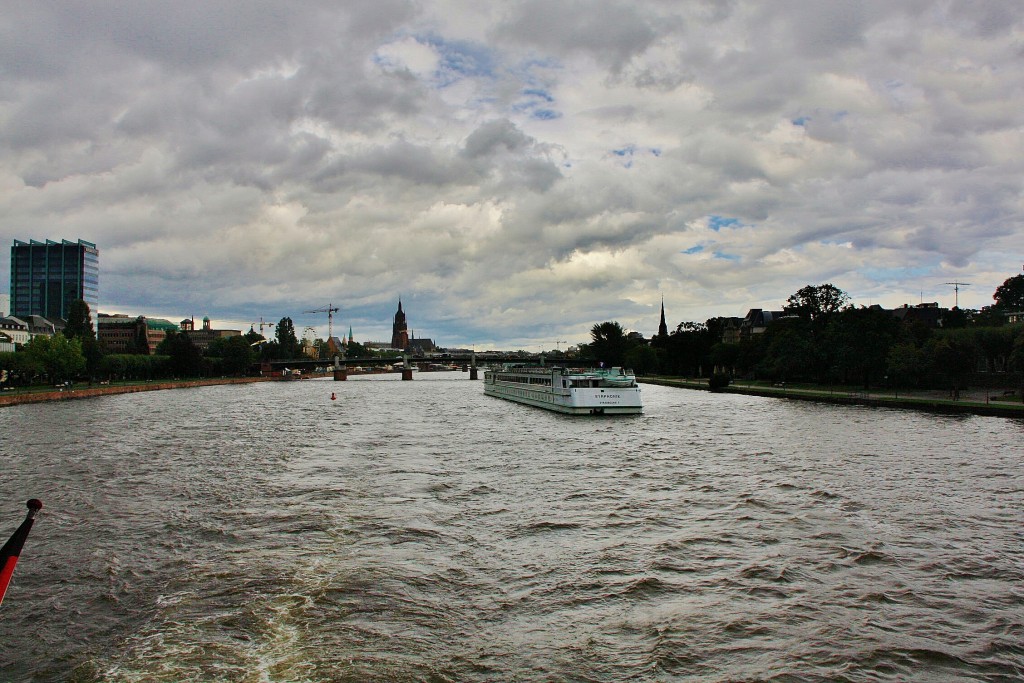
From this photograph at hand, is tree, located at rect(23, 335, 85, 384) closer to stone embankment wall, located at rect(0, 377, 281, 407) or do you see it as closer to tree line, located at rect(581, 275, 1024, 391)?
stone embankment wall, located at rect(0, 377, 281, 407)

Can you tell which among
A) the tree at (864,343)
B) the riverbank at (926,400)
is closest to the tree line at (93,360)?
the riverbank at (926,400)

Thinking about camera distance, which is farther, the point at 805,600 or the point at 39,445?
the point at 39,445

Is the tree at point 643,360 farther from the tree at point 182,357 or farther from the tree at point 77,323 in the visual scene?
the tree at point 77,323

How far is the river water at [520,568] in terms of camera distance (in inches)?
491

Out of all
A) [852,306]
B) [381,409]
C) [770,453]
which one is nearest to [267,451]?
[770,453]

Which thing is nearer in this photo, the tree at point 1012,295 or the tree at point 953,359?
the tree at point 953,359

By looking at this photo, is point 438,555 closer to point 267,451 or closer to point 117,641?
point 117,641

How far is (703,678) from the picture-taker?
11.8 meters

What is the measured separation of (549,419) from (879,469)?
36207 mm

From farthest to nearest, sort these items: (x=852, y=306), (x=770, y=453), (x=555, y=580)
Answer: (x=852, y=306) < (x=770, y=453) < (x=555, y=580)

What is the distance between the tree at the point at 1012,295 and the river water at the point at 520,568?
15197 centimetres

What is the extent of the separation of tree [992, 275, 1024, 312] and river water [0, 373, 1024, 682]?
152 m

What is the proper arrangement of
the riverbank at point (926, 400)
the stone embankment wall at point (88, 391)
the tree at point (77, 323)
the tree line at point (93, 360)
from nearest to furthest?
the riverbank at point (926, 400) → the stone embankment wall at point (88, 391) → the tree line at point (93, 360) → the tree at point (77, 323)

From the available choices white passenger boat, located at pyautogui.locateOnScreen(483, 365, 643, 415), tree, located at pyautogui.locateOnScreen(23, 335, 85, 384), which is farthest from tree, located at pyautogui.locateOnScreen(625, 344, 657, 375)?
tree, located at pyautogui.locateOnScreen(23, 335, 85, 384)
